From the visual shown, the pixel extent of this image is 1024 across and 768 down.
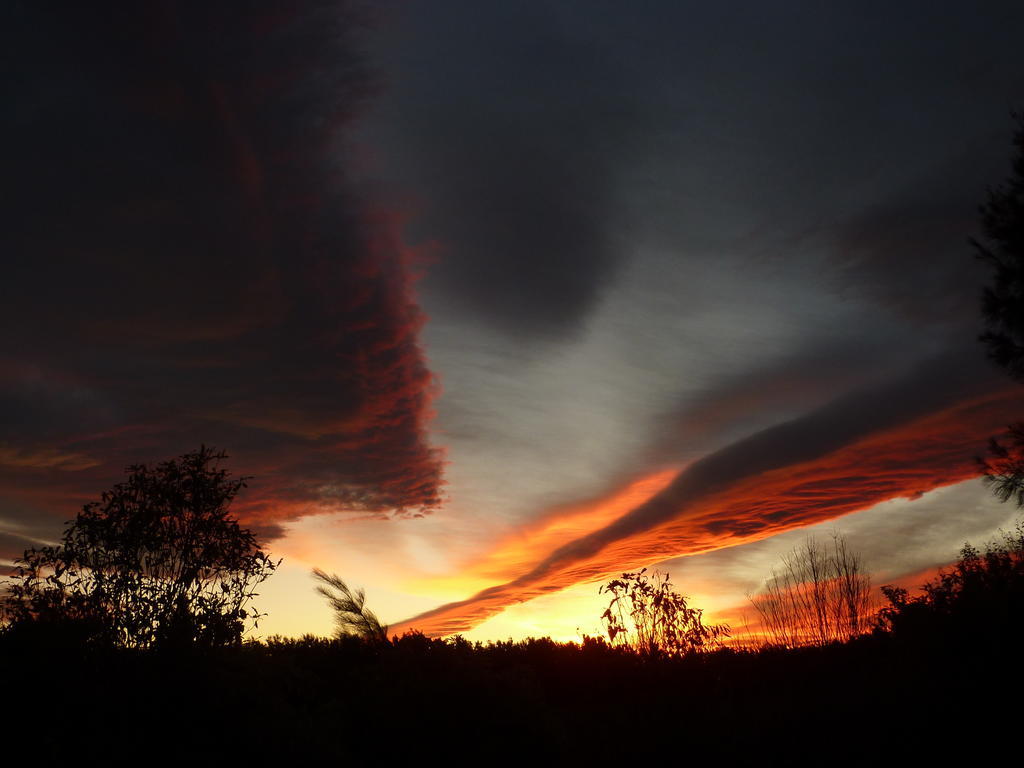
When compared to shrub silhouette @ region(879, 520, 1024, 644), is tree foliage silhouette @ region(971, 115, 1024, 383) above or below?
above

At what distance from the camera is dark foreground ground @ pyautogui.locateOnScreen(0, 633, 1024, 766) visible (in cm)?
939

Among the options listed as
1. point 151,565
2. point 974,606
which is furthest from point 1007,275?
point 151,565

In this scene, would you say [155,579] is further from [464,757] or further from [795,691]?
[795,691]

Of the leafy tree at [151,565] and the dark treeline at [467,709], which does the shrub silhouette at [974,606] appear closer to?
the dark treeline at [467,709]

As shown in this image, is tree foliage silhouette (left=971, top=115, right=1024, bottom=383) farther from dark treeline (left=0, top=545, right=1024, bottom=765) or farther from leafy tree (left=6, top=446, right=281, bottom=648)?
leafy tree (left=6, top=446, right=281, bottom=648)

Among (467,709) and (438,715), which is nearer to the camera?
(438,715)

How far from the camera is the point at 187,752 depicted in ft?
30.2

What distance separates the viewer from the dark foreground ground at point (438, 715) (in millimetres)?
9391

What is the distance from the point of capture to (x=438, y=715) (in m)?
10.5

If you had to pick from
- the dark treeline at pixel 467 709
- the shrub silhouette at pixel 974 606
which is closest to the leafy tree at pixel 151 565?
the dark treeline at pixel 467 709

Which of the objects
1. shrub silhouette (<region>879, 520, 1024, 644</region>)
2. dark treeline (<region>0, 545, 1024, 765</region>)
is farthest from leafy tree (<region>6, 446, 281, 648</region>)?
shrub silhouette (<region>879, 520, 1024, 644</region>)

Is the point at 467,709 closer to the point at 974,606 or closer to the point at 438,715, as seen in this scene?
the point at 438,715

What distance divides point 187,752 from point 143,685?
4.17ft

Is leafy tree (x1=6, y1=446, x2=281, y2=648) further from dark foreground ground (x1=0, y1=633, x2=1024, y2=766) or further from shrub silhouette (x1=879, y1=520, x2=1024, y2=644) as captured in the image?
shrub silhouette (x1=879, y1=520, x2=1024, y2=644)
